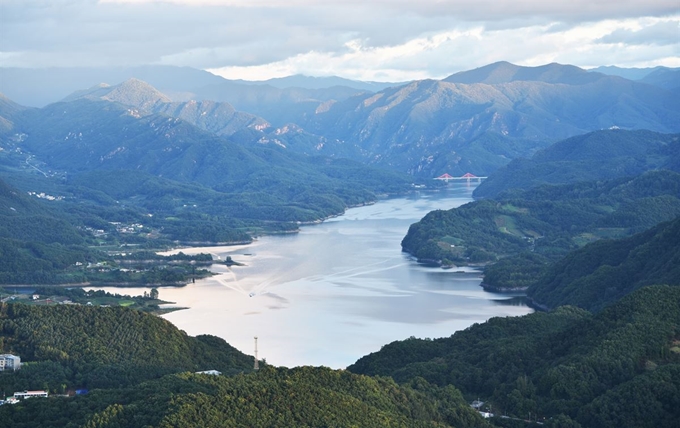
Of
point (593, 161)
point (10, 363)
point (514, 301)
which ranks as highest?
point (593, 161)

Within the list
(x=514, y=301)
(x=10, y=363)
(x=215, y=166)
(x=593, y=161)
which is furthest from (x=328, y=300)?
(x=215, y=166)

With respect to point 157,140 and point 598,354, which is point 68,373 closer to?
point 598,354

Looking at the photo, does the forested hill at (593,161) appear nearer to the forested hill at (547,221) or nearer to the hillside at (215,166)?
the forested hill at (547,221)

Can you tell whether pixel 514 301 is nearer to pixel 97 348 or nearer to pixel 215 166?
pixel 97 348

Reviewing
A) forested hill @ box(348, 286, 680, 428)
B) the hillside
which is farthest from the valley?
the hillside

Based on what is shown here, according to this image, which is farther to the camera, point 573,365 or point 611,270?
point 611,270

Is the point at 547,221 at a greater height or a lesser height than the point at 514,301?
greater
